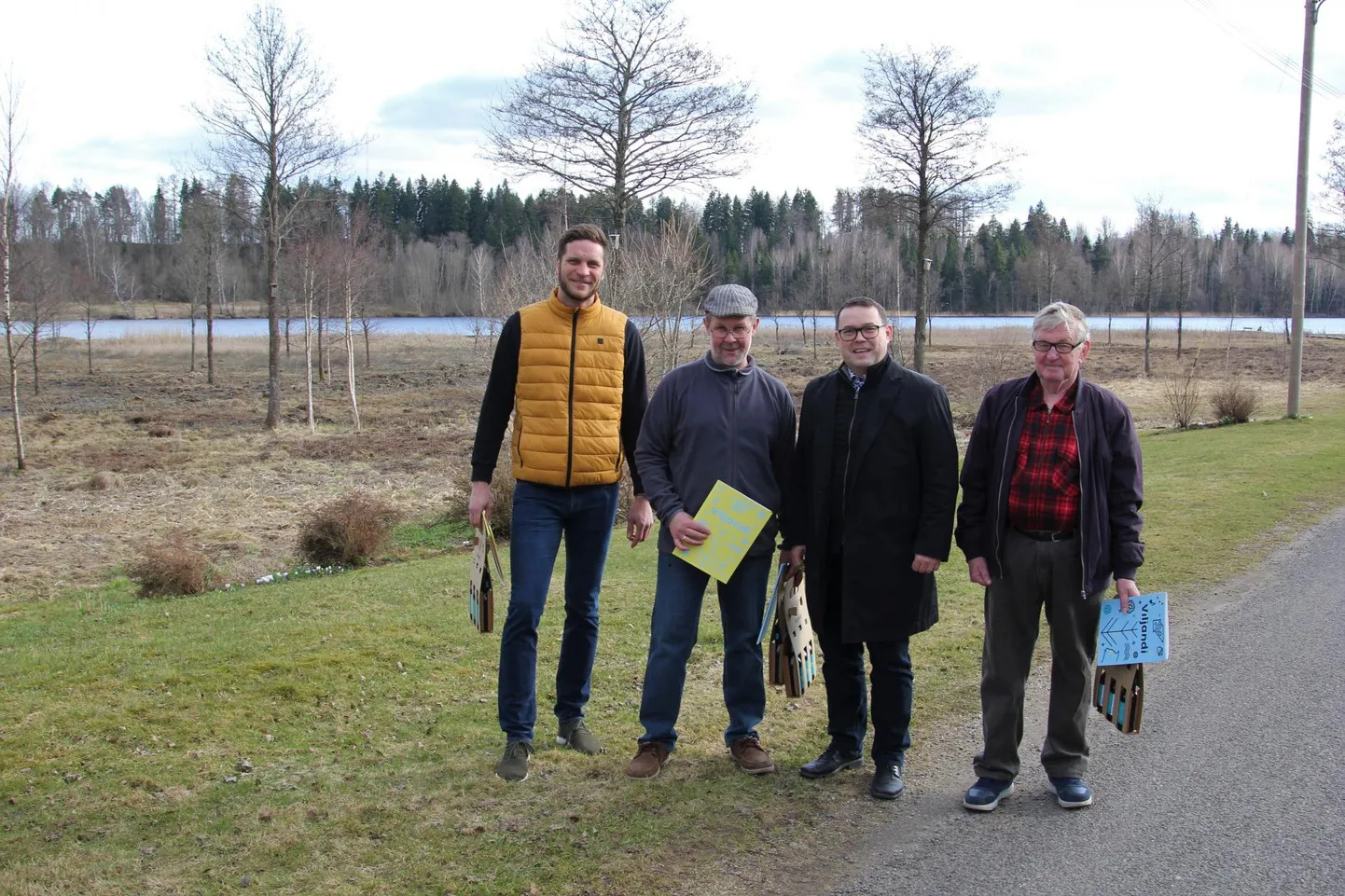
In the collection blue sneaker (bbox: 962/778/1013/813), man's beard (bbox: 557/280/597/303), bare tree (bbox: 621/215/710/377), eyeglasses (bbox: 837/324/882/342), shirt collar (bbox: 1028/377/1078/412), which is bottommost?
blue sneaker (bbox: 962/778/1013/813)

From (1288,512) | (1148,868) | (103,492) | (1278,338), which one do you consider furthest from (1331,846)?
(1278,338)

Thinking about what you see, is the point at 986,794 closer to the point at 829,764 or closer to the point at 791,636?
the point at 829,764

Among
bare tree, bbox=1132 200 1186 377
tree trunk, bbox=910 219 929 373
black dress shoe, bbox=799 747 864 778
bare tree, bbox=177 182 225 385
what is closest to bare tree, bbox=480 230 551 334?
tree trunk, bbox=910 219 929 373

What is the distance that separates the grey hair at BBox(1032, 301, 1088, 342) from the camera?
411 centimetres

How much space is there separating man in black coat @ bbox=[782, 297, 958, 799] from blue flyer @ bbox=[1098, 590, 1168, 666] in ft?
2.29

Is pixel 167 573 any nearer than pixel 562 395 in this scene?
No

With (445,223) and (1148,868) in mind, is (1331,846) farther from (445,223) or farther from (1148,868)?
(445,223)

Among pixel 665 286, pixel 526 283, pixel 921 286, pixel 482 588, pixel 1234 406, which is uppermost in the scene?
pixel 921 286

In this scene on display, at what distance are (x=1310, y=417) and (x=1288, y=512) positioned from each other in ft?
42.2

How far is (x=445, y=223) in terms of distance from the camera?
103750 millimetres

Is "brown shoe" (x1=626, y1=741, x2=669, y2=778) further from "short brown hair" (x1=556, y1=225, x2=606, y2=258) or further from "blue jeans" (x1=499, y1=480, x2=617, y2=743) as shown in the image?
"short brown hair" (x1=556, y1=225, x2=606, y2=258)

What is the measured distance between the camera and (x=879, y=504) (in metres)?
4.28

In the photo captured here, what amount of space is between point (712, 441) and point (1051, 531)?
1445 millimetres

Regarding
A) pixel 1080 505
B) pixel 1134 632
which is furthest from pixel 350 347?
pixel 1134 632
